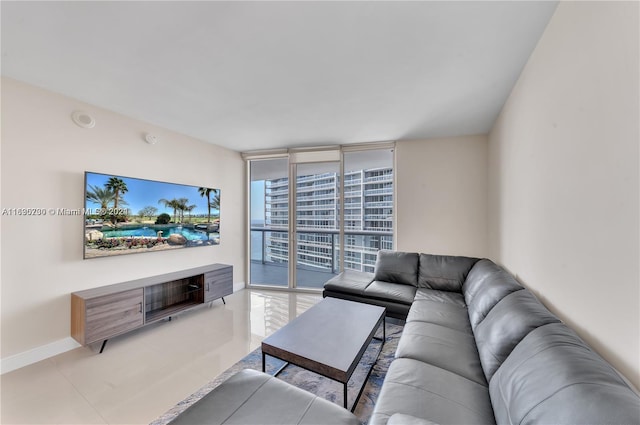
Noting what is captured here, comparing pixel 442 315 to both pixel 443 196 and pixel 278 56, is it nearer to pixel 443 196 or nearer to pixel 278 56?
pixel 443 196

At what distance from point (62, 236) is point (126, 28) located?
2.08 m

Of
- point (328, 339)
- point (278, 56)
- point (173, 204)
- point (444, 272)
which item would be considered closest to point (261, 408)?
point (328, 339)

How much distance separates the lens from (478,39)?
5.25 feet

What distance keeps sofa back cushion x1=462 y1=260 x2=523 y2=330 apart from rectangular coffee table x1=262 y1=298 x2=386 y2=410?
0.78 meters

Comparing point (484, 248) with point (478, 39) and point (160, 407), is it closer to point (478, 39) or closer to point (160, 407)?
point (478, 39)

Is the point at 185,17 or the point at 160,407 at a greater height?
the point at 185,17

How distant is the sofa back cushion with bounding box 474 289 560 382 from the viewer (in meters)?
1.28

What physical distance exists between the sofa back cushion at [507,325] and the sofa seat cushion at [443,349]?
2.4 inches

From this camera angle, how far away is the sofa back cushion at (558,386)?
70 cm

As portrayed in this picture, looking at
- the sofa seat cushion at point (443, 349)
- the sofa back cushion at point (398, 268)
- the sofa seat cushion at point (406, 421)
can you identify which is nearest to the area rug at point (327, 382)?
the sofa seat cushion at point (443, 349)

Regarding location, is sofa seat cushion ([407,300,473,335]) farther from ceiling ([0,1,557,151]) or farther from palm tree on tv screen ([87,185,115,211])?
palm tree on tv screen ([87,185,115,211])

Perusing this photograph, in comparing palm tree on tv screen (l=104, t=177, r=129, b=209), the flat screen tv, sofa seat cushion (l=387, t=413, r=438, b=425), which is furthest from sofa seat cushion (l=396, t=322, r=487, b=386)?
palm tree on tv screen (l=104, t=177, r=129, b=209)

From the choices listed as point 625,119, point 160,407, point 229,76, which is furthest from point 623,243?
point 160,407

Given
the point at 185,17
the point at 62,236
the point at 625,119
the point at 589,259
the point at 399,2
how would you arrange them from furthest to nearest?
the point at 62,236 < the point at 185,17 < the point at 399,2 < the point at 589,259 < the point at 625,119
